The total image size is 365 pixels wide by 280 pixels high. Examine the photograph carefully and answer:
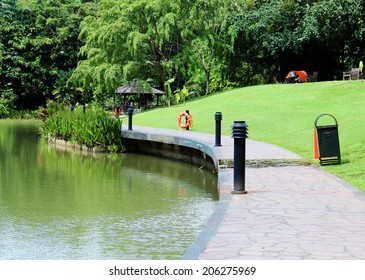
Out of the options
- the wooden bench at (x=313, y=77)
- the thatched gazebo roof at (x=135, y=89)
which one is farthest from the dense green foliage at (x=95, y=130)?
the wooden bench at (x=313, y=77)

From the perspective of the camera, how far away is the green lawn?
56.6 ft

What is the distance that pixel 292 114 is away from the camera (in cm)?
2720

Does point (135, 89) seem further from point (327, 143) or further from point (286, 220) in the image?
point (286, 220)

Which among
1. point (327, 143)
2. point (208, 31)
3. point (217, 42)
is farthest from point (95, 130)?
point (217, 42)

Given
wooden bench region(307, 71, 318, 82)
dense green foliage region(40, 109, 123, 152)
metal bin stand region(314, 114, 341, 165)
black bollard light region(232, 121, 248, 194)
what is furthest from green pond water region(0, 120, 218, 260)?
wooden bench region(307, 71, 318, 82)

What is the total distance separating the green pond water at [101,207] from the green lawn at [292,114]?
314 cm

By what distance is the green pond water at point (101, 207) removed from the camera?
28.6 feet

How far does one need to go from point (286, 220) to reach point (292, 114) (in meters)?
19.3

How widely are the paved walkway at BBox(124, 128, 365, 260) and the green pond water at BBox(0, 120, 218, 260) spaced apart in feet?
2.63

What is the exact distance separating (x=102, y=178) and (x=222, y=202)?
769 centimetres

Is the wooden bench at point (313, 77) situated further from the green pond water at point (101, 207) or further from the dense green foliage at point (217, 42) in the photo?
the green pond water at point (101, 207)

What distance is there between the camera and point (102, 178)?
659 inches

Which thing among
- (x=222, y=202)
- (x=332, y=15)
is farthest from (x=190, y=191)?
(x=332, y=15)

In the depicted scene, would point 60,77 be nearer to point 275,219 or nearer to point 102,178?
point 102,178
